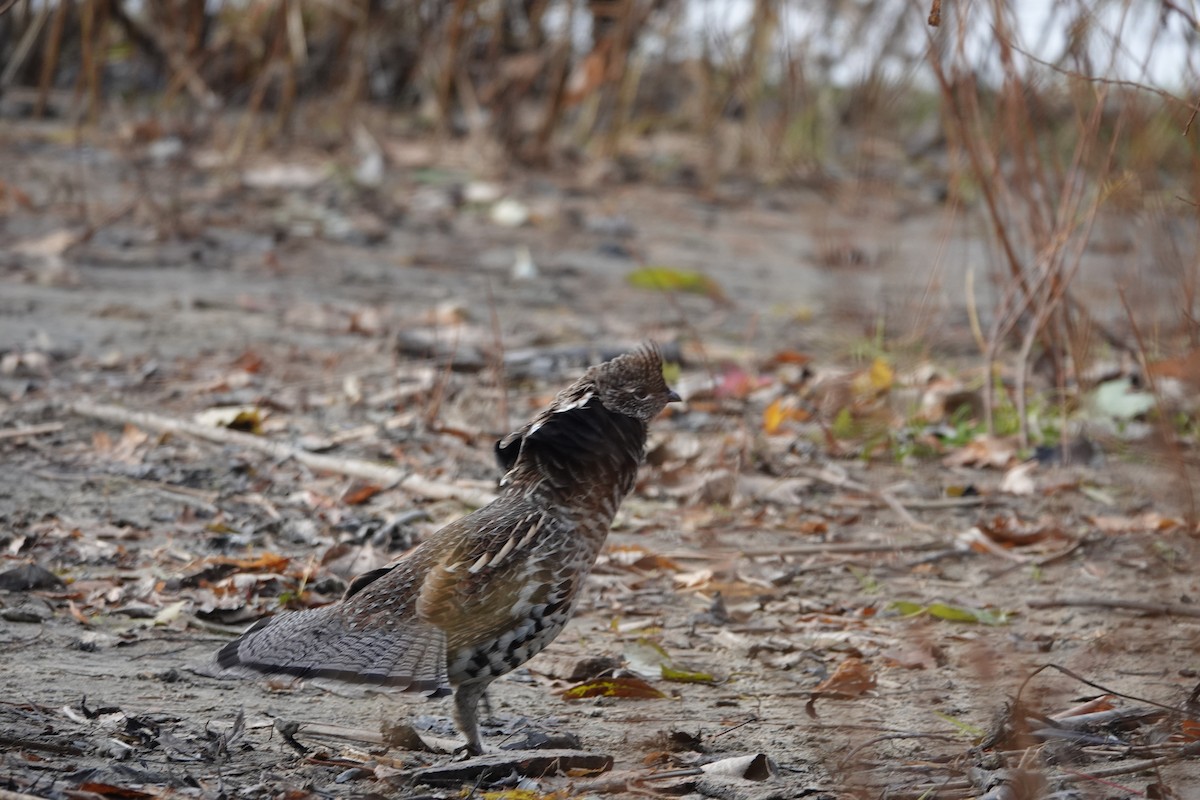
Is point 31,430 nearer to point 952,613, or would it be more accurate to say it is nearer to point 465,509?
point 465,509

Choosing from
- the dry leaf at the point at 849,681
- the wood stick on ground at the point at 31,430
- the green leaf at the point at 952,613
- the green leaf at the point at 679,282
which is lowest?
the dry leaf at the point at 849,681

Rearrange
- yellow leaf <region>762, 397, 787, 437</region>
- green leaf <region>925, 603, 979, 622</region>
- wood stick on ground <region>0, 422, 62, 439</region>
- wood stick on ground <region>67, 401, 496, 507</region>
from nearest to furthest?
green leaf <region>925, 603, 979, 622</region> < wood stick on ground <region>67, 401, 496, 507</region> < wood stick on ground <region>0, 422, 62, 439</region> < yellow leaf <region>762, 397, 787, 437</region>

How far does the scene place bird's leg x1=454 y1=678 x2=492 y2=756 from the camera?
356 centimetres

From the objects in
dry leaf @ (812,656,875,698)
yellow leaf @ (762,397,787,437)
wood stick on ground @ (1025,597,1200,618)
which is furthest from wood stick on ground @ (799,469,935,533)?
dry leaf @ (812,656,875,698)

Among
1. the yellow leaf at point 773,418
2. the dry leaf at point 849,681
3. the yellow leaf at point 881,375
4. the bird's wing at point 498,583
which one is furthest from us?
the yellow leaf at point 881,375

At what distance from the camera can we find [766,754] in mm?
3541

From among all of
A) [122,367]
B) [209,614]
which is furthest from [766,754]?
[122,367]

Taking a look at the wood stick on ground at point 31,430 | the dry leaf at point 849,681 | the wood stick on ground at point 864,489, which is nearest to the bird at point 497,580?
the dry leaf at point 849,681

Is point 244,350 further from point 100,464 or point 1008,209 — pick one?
point 1008,209

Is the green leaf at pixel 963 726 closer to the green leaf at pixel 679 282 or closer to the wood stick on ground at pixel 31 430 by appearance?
the wood stick on ground at pixel 31 430

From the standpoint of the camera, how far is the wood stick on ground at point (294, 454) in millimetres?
5406

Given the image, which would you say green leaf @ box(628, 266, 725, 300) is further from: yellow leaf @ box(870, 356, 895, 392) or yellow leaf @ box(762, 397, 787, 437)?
yellow leaf @ box(762, 397, 787, 437)

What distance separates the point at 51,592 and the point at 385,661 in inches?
59.0

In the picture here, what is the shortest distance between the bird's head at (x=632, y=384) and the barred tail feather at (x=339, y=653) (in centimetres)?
79
